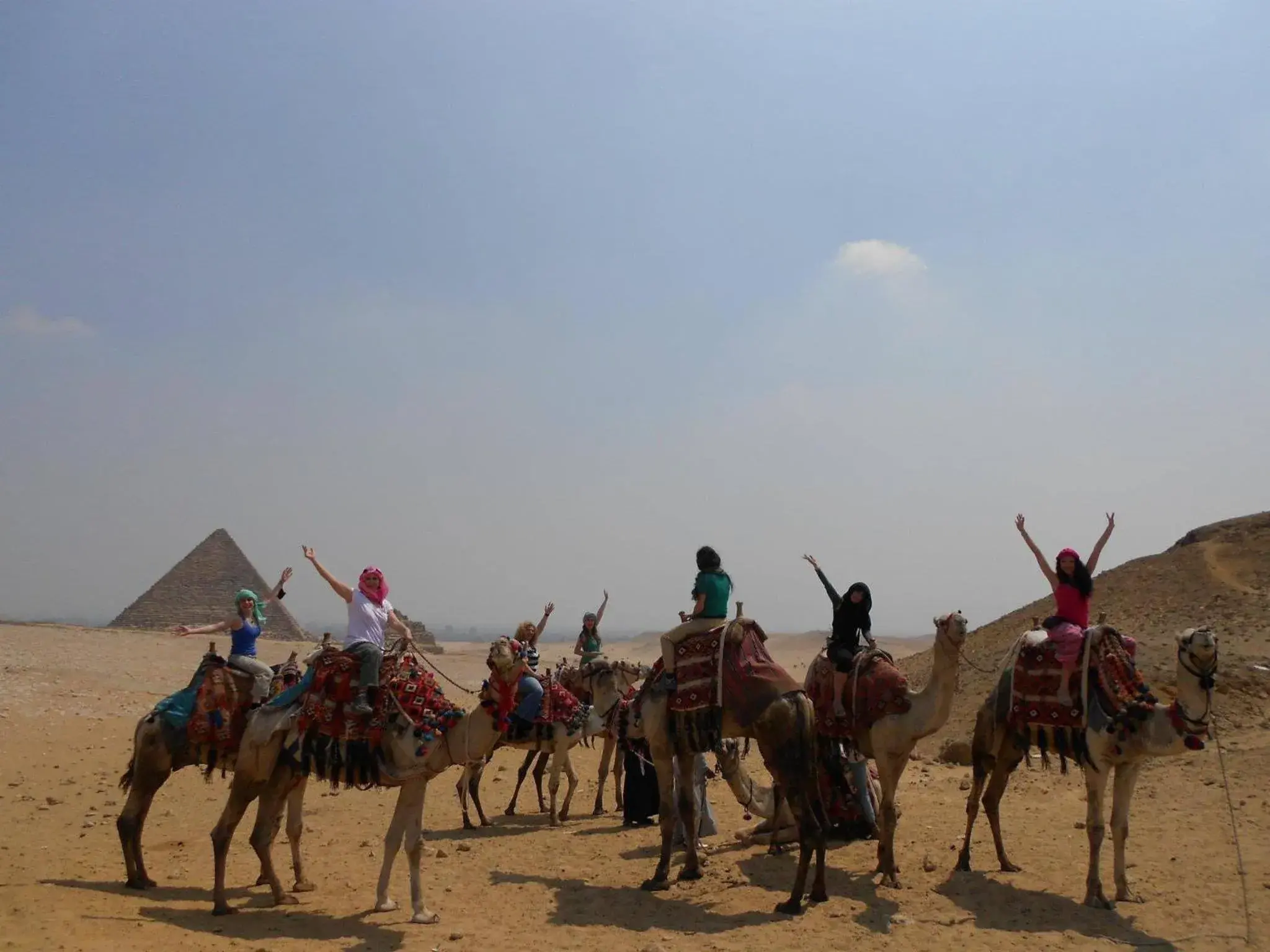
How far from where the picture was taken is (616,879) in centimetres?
926

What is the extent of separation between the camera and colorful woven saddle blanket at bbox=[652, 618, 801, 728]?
8.29m

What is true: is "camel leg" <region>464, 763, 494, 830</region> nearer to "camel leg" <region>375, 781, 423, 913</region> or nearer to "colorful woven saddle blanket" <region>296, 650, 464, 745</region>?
"camel leg" <region>375, 781, 423, 913</region>

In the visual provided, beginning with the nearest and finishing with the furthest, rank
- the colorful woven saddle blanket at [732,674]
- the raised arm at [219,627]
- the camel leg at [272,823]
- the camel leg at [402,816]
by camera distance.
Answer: the camel leg at [402,816] → the camel leg at [272,823] → the colorful woven saddle blanket at [732,674] → the raised arm at [219,627]

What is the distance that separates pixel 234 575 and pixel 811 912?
58.9 meters

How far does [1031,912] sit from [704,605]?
12.0 feet

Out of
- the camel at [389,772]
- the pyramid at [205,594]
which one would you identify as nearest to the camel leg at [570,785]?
the camel at [389,772]

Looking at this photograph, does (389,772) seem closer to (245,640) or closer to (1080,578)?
(245,640)

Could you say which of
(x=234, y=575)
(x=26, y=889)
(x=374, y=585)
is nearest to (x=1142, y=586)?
(x=374, y=585)

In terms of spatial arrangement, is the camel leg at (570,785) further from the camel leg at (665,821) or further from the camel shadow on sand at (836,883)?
the camel leg at (665,821)

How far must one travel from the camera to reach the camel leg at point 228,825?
7.88 m

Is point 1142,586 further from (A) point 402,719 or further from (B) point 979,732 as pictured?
(A) point 402,719

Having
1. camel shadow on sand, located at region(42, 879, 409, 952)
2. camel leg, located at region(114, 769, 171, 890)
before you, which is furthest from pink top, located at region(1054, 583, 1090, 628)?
camel leg, located at region(114, 769, 171, 890)

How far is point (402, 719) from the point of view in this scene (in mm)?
7836

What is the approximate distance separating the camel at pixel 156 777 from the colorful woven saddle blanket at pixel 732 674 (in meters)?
3.64
